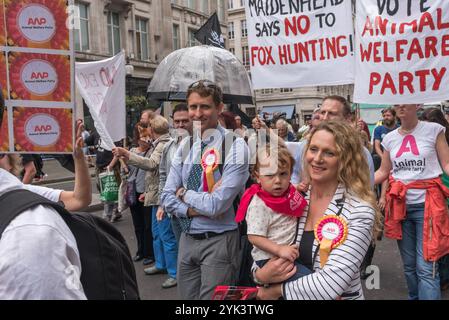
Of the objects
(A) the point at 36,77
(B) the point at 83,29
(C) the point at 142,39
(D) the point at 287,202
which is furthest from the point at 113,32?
(D) the point at 287,202

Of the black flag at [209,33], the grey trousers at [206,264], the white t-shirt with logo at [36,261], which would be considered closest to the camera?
the white t-shirt with logo at [36,261]

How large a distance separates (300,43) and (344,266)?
2915 millimetres

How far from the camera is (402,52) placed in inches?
150

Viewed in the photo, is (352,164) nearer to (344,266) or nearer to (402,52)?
(344,266)

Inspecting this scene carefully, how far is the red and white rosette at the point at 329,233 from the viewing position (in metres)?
2.05

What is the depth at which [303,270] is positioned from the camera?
2.13 metres

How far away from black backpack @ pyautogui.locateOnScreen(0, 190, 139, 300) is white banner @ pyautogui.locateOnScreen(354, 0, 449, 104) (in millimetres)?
3122

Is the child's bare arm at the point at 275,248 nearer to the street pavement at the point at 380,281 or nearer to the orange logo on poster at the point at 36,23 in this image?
the orange logo on poster at the point at 36,23

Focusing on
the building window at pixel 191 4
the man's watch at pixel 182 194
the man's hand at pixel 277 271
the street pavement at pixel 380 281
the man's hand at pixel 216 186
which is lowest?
the street pavement at pixel 380 281

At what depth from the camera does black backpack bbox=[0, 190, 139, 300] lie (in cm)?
115

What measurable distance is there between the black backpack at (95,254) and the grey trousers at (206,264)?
1.52 metres

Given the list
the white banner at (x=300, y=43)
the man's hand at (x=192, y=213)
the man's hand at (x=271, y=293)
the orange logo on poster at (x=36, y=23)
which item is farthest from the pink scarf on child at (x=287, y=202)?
the white banner at (x=300, y=43)

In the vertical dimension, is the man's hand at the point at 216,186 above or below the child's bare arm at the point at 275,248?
above

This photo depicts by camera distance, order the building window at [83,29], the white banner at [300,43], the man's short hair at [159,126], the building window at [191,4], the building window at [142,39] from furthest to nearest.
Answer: the building window at [191,4] → the building window at [142,39] → the building window at [83,29] → the man's short hair at [159,126] → the white banner at [300,43]
